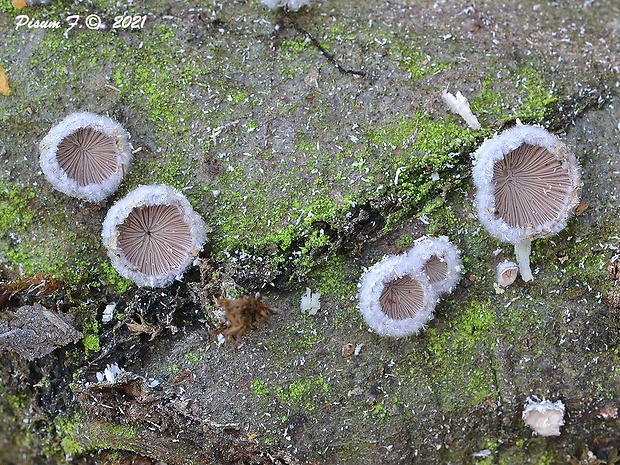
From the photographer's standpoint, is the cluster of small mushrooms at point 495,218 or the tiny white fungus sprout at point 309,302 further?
the tiny white fungus sprout at point 309,302

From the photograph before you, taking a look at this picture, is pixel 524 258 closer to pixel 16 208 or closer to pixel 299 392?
pixel 299 392

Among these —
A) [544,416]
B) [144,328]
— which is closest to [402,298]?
[544,416]

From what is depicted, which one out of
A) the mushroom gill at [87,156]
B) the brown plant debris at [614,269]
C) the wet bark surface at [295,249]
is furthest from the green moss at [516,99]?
the mushroom gill at [87,156]

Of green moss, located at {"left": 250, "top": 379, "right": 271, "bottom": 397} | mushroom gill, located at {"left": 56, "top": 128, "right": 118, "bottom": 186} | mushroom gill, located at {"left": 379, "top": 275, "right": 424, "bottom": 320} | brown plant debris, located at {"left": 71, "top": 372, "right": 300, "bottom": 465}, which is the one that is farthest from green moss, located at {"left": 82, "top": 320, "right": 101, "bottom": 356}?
mushroom gill, located at {"left": 379, "top": 275, "right": 424, "bottom": 320}

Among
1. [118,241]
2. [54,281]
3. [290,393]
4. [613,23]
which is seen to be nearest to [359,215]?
[290,393]

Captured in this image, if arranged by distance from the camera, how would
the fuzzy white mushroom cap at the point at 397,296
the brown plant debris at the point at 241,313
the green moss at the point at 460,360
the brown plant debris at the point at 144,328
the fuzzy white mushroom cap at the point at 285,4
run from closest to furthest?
the brown plant debris at the point at 241,313 < the fuzzy white mushroom cap at the point at 397,296 < the brown plant debris at the point at 144,328 < the green moss at the point at 460,360 < the fuzzy white mushroom cap at the point at 285,4

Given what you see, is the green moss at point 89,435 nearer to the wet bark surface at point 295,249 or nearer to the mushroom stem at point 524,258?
the wet bark surface at point 295,249

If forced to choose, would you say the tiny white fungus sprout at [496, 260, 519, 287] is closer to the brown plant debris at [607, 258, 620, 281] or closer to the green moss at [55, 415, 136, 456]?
the brown plant debris at [607, 258, 620, 281]

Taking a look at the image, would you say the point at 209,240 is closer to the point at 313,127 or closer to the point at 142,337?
the point at 142,337
